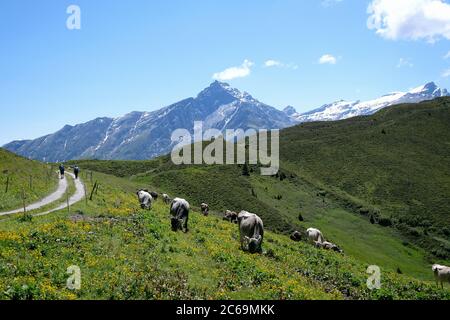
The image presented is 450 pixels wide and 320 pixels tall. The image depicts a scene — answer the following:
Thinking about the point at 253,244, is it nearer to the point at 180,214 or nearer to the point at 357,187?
the point at 180,214

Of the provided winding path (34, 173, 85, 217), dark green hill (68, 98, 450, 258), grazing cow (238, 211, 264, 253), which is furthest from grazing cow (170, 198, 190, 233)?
dark green hill (68, 98, 450, 258)

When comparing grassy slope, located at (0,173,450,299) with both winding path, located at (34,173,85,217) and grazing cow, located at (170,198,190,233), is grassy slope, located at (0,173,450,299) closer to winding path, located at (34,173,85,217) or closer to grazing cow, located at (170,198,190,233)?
grazing cow, located at (170,198,190,233)

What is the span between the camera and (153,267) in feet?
69.5

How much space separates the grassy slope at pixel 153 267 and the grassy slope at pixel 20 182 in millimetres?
11163

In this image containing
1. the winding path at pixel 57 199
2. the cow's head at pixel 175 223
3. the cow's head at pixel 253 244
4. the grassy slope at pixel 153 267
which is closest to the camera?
the grassy slope at pixel 153 267

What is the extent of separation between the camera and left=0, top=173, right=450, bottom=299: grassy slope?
1778 cm

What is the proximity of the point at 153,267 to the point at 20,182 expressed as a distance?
114ft

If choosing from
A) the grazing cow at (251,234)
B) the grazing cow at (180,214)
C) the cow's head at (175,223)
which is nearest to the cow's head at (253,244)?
the grazing cow at (251,234)

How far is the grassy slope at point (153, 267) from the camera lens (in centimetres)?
→ 1778

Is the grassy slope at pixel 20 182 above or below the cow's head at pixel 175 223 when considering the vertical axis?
above

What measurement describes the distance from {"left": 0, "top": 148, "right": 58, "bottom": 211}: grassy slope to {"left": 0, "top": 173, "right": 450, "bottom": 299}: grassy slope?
1116 cm

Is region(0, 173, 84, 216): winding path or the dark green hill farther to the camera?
the dark green hill

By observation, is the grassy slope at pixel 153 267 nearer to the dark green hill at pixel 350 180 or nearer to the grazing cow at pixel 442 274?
the grazing cow at pixel 442 274
